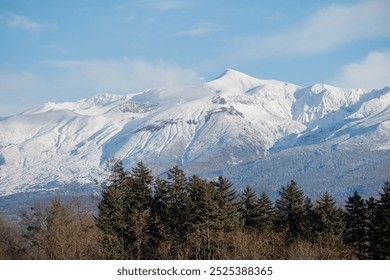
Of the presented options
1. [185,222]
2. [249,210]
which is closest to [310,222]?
Result: [249,210]

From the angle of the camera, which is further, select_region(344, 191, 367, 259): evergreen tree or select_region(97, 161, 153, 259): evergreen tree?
select_region(344, 191, 367, 259): evergreen tree

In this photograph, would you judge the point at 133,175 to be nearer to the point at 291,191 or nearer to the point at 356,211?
the point at 291,191

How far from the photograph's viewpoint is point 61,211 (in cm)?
3103

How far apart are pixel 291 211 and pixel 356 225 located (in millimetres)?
4011

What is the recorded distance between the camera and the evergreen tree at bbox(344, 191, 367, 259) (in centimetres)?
3300

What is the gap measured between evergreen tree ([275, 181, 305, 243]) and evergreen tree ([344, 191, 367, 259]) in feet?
9.08

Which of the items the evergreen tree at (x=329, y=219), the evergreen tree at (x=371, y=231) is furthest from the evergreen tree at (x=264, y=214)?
the evergreen tree at (x=371, y=231)

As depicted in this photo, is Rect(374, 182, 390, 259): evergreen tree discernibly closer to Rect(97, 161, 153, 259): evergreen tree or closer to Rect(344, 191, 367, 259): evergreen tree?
Rect(344, 191, 367, 259): evergreen tree

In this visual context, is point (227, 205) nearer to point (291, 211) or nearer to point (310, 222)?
point (291, 211)

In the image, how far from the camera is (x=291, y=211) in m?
34.4

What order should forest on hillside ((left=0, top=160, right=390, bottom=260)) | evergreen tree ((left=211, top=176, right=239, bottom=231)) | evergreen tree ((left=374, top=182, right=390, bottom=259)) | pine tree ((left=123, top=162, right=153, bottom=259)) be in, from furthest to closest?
1. evergreen tree ((left=211, top=176, right=239, bottom=231))
2. pine tree ((left=123, top=162, right=153, bottom=259))
3. evergreen tree ((left=374, top=182, right=390, bottom=259))
4. forest on hillside ((left=0, top=160, right=390, bottom=260))

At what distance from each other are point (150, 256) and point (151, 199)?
3772mm

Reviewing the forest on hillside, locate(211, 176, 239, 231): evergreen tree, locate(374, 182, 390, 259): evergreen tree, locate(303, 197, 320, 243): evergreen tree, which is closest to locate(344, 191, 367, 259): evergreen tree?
the forest on hillside

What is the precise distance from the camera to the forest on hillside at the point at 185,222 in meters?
26.6
